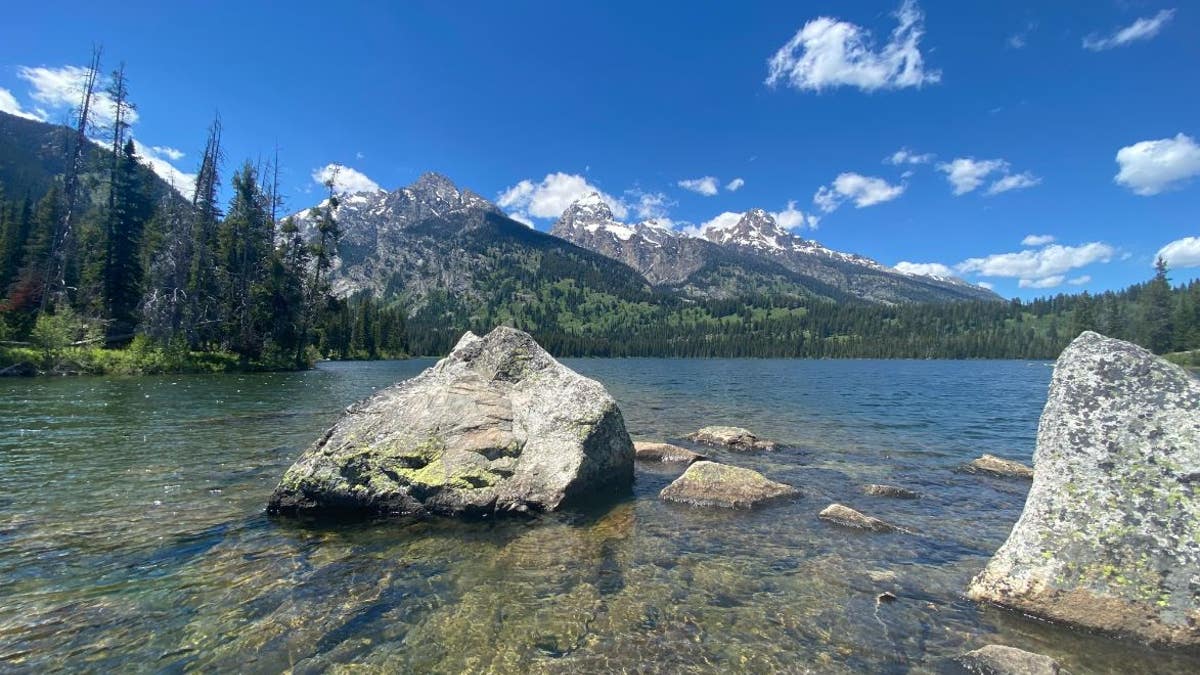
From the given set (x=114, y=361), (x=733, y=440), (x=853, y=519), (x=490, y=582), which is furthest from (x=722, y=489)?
(x=114, y=361)

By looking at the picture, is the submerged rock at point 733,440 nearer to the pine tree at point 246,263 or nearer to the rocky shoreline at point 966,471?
the rocky shoreline at point 966,471

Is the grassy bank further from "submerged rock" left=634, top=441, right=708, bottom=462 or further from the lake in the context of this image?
"submerged rock" left=634, top=441, right=708, bottom=462

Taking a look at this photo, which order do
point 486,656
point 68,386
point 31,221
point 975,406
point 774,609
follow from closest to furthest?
1. point 486,656
2. point 774,609
3. point 68,386
4. point 975,406
5. point 31,221

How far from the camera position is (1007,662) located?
6.61m

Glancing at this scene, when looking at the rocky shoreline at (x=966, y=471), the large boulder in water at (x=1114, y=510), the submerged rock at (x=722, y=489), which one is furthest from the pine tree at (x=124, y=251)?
the large boulder in water at (x=1114, y=510)

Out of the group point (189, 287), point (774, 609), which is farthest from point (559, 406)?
point (189, 287)

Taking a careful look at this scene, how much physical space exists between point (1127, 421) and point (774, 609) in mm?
6822

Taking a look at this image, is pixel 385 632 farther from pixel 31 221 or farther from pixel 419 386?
pixel 31 221

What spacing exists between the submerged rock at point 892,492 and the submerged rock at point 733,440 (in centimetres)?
707

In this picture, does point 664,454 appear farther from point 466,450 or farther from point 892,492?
point 466,450

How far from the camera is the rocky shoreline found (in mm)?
7727

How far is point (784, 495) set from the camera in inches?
597

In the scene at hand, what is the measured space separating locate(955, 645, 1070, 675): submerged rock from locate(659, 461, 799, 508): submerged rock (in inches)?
295

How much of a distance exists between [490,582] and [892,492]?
42.9 ft
